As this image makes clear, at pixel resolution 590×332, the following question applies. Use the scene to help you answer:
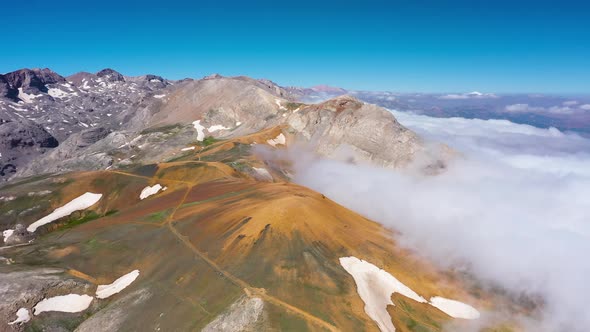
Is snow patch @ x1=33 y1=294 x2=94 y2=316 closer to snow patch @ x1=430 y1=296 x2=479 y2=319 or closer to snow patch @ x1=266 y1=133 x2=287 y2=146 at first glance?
snow patch @ x1=430 y1=296 x2=479 y2=319

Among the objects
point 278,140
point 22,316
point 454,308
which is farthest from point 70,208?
point 454,308

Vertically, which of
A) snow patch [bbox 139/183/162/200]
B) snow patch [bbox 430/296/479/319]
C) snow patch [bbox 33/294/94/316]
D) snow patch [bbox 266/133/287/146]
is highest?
snow patch [bbox 266/133/287/146]

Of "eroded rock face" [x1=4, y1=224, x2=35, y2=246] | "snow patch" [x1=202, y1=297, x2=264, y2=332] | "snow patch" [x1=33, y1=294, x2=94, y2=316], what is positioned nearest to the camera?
"snow patch" [x1=202, y1=297, x2=264, y2=332]

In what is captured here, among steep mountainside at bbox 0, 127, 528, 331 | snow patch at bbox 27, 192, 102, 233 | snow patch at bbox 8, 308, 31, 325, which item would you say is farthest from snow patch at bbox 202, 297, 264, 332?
snow patch at bbox 27, 192, 102, 233

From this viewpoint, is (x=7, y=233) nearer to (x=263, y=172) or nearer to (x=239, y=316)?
(x=263, y=172)

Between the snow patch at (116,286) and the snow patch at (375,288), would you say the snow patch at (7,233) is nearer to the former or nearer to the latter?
the snow patch at (116,286)
